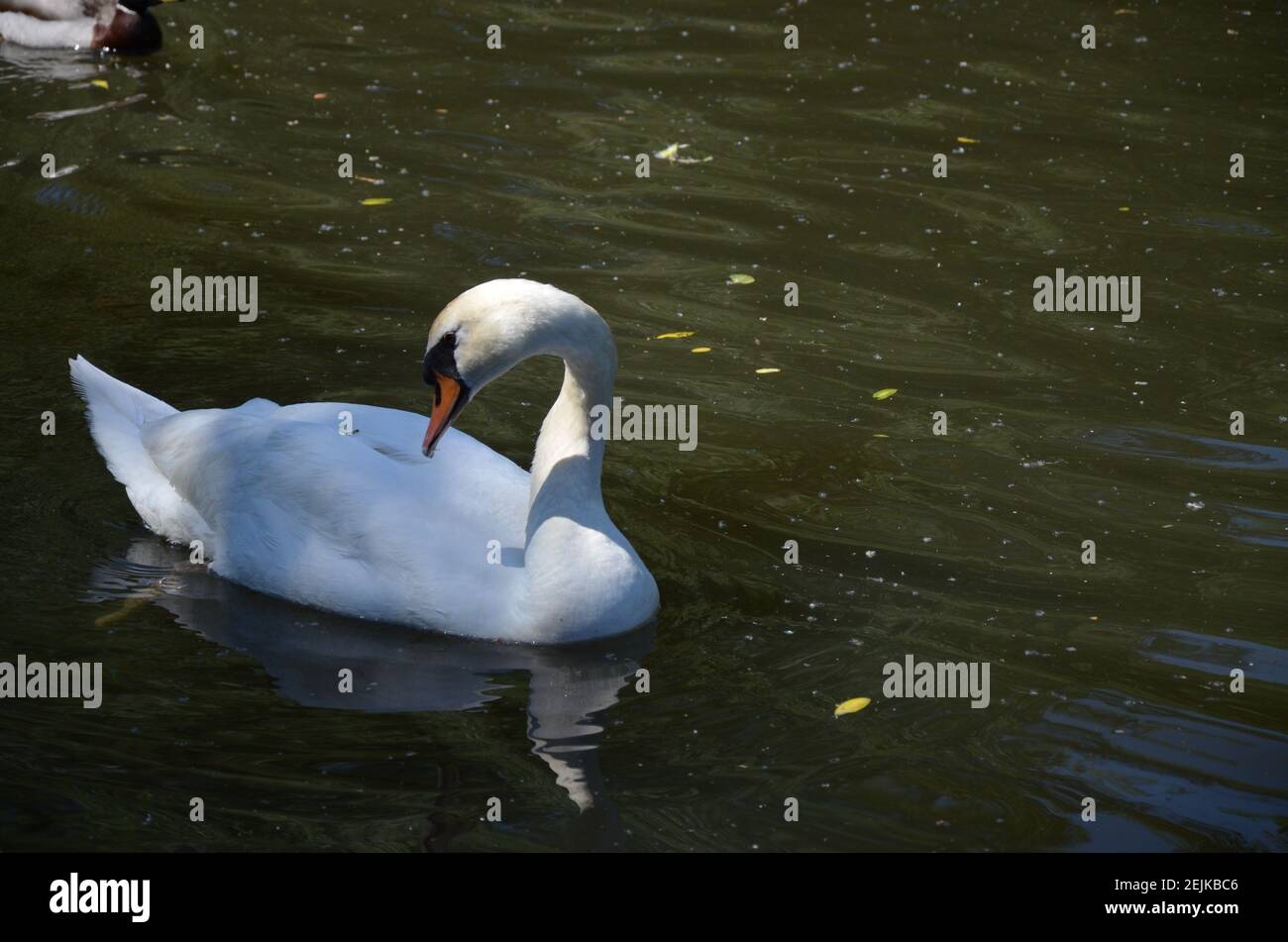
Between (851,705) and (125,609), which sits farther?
(125,609)

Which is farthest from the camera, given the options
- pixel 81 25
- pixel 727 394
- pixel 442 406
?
pixel 81 25

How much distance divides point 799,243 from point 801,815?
18.3 feet

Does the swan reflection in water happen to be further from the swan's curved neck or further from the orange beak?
the orange beak

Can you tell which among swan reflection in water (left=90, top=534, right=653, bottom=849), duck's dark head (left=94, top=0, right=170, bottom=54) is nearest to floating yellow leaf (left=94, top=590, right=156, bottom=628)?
swan reflection in water (left=90, top=534, right=653, bottom=849)

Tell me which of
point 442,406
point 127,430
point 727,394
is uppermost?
point 442,406

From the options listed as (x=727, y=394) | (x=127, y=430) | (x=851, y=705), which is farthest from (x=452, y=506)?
(x=727, y=394)

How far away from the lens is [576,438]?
20.7 ft

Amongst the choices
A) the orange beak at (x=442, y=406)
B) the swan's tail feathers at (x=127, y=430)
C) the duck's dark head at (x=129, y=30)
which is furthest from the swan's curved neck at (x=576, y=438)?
the duck's dark head at (x=129, y=30)

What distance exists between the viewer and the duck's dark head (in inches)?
511

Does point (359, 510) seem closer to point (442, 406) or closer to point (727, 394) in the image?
point (442, 406)

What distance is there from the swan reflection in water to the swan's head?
755 mm

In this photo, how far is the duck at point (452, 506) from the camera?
6.04m

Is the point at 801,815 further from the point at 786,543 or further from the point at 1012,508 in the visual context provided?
the point at 1012,508

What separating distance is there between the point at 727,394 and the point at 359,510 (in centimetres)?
269
